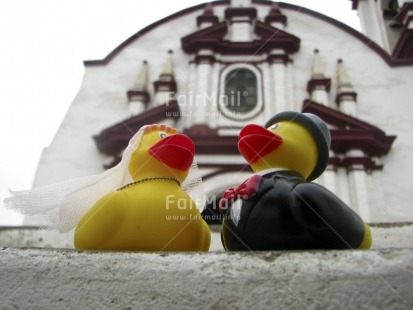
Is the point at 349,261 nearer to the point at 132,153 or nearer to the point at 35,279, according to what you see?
the point at 35,279

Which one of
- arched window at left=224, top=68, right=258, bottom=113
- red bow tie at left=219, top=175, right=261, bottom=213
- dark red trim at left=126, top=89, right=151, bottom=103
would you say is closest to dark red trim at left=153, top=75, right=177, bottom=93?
dark red trim at left=126, top=89, right=151, bottom=103

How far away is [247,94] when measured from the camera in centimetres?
677

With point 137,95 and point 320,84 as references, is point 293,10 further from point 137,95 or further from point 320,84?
point 137,95

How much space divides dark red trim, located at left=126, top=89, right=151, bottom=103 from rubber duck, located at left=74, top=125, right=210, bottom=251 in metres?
5.16

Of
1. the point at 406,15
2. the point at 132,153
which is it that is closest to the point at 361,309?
the point at 132,153

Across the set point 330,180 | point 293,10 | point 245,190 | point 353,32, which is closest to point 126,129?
point 330,180

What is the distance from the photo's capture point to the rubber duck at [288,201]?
130 cm

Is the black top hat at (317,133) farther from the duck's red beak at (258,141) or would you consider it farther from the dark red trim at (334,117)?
the dark red trim at (334,117)

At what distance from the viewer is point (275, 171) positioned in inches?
61.3

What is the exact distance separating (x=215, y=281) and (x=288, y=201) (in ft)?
1.68

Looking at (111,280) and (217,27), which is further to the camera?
(217,27)

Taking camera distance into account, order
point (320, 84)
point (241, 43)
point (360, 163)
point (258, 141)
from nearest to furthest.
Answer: point (258, 141), point (360, 163), point (320, 84), point (241, 43)

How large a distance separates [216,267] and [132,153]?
0.92 m

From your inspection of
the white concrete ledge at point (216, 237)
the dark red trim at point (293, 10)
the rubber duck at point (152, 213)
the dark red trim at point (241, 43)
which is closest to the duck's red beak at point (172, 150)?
the rubber duck at point (152, 213)
